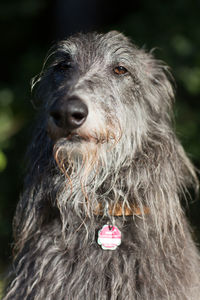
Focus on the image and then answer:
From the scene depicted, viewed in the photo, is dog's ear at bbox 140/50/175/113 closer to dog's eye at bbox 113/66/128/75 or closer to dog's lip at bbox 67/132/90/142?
dog's eye at bbox 113/66/128/75

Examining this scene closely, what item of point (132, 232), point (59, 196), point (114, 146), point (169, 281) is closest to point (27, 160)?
point (59, 196)

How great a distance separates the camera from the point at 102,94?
9.03 feet

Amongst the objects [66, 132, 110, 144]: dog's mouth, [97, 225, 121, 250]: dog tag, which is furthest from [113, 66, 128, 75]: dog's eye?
[97, 225, 121, 250]: dog tag

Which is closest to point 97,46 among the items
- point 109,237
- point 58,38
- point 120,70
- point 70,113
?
point 120,70

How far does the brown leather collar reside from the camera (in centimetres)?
279

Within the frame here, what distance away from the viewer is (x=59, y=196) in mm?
Answer: 2824

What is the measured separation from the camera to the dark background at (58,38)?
5328mm

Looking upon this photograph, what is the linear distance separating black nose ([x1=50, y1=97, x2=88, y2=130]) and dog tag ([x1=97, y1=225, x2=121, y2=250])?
2.28 feet

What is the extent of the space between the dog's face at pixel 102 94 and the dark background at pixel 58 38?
1021mm

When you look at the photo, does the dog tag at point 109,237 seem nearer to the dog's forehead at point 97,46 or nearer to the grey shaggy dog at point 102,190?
the grey shaggy dog at point 102,190

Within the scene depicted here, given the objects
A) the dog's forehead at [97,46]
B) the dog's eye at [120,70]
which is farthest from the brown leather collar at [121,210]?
the dog's forehead at [97,46]

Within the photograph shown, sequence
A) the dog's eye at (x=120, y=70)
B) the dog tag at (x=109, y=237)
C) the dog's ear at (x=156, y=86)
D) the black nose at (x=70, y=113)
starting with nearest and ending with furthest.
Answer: the black nose at (x=70, y=113) → the dog tag at (x=109, y=237) → the dog's eye at (x=120, y=70) → the dog's ear at (x=156, y=86)

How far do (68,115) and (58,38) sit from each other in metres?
2.98

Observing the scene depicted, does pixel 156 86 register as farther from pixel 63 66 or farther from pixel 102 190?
pixel 102 190
